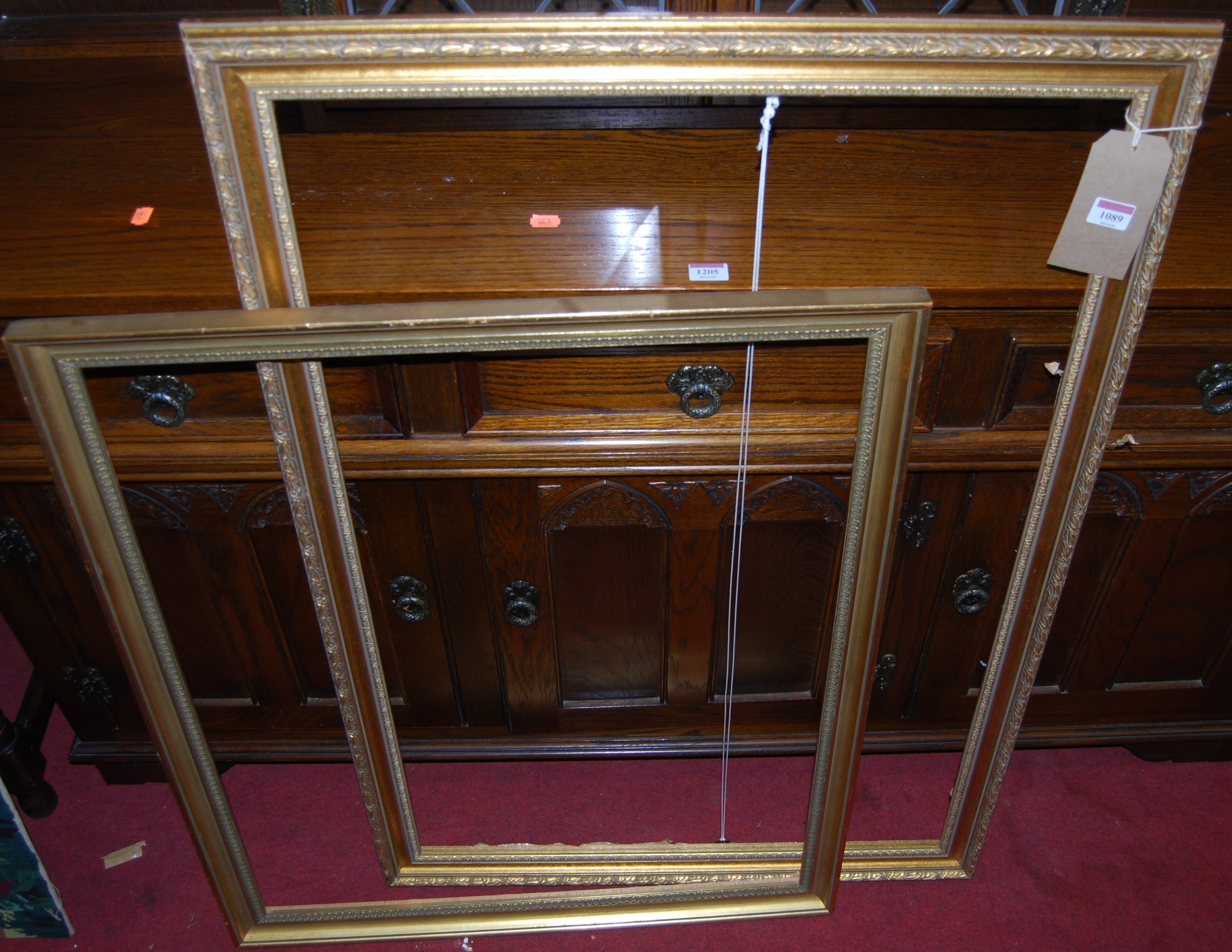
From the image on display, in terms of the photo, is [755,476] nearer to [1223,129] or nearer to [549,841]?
[549,841]

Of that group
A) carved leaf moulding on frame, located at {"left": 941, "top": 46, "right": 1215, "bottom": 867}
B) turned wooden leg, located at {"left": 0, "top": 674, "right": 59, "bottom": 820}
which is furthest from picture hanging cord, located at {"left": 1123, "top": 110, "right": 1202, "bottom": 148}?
turned wooden leg, located at {"left": 0, "top": 674, "right": 59, "bottom": 820}

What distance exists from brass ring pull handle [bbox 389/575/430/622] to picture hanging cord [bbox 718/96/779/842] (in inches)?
17.2

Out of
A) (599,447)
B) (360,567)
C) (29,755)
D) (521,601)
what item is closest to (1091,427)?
(599,447)

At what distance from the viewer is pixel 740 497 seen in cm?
109

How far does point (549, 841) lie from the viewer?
1.41 metres

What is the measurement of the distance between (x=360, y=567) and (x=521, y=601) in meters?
0.25

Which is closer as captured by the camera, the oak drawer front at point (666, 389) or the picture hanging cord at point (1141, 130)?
the picture hanging cord at point (1141, 130)

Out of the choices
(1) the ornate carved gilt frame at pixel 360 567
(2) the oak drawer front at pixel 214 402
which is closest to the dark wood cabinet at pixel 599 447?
(2) the oak drawer front at pixel 214 402

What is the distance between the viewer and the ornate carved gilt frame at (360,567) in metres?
0.85

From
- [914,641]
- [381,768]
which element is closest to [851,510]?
[914,641]

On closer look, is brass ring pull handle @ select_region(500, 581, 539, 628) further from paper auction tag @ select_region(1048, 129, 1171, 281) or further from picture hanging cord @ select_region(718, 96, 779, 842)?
paper auction tag @ select_region(1048, 129, 1171, 281)

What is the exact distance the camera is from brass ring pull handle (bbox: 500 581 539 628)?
1238 mm

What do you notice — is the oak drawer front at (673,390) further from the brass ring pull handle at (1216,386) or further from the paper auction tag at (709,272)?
the brass ring pull handle at (1216,386)

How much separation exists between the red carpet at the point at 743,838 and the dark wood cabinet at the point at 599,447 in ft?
0.33
